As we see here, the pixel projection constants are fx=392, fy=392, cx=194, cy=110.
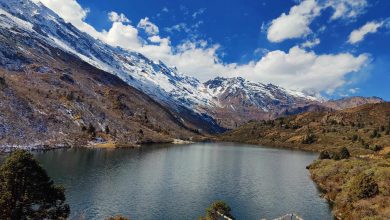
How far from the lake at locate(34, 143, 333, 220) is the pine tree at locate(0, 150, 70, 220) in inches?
378

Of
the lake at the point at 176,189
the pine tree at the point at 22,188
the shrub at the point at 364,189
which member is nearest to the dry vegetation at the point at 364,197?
the shrub at the point at 364,189

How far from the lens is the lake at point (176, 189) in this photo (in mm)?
81375

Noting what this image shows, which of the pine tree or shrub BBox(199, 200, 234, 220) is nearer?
the pine tree

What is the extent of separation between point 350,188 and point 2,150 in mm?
133980

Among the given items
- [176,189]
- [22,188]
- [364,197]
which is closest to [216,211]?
[22,188]

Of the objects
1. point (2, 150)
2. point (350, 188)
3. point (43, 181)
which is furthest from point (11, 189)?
point (2, 150)

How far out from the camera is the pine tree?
43500 mm

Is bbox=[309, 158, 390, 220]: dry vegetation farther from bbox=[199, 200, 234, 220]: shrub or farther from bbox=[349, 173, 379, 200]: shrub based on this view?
bbox=[199, 200, 234, 220]: shrub

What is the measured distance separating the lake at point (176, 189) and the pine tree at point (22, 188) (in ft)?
31.5

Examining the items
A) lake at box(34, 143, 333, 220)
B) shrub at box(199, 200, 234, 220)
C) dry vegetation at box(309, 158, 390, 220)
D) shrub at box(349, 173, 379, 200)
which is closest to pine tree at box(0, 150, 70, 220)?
lake at box(34, 143, 333, 220)

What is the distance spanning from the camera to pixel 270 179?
13288cm

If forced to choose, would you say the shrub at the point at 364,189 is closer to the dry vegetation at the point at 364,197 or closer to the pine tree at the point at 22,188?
the dry vegetation at the point at 364,197

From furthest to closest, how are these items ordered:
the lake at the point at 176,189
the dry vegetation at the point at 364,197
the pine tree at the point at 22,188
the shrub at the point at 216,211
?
the lake at the point at 176,189
the dry vegetation at the point at 364,197
the shrub at the point at 216,211
the pine tree at the point at 22,188

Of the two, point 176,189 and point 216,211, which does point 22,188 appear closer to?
point 216,211
